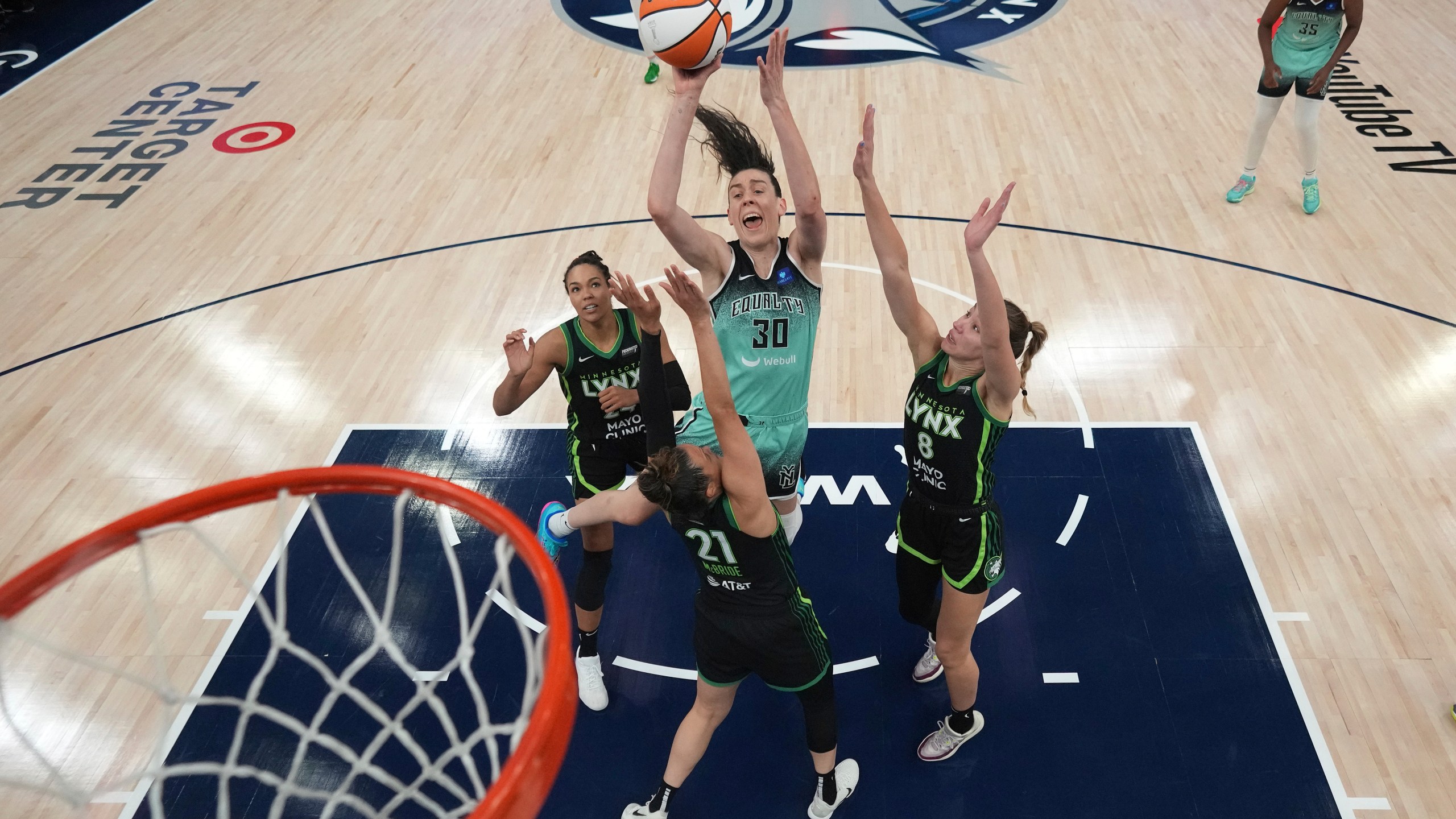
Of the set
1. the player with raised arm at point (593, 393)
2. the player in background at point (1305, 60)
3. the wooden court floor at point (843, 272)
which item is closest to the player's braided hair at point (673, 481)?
the player with raised arm at point (593, 393)

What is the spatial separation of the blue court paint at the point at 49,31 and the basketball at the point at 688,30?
876 cm

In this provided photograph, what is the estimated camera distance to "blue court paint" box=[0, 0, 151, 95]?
10.3 metres

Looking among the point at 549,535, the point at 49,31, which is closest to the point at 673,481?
the point at 549,535

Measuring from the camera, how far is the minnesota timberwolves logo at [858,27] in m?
9.98

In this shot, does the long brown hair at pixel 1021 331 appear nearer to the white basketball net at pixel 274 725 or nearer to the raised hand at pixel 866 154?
the raised hand at pixel 866 154

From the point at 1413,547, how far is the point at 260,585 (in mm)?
5472

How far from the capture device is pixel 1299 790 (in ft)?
12.3

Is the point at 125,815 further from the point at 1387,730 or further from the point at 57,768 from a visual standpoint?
the point at 1387,730

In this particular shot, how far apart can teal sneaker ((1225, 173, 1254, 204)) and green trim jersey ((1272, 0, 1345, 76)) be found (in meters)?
0.78

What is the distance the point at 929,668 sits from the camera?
416 cm

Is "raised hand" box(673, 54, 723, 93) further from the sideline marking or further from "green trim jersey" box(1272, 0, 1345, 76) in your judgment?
"green trim jersey" box(1272, 0, 1345, 76)

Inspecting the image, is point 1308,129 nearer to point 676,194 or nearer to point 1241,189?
point 1241,189

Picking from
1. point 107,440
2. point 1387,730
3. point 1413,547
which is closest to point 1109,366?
point 1413,547

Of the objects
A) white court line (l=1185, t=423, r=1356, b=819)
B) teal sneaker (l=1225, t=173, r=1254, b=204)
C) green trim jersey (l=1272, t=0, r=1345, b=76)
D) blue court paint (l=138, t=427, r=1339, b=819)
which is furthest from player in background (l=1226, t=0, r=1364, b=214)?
blue court paint (l=138, t=427, r=1339, b=819)
